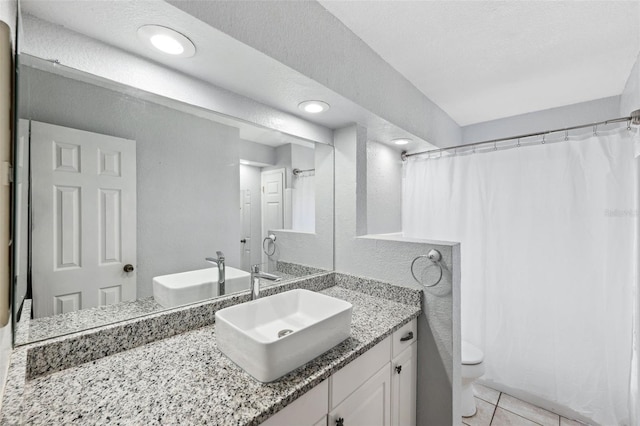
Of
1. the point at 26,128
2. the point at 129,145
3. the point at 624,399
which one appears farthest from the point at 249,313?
the point at 624,399

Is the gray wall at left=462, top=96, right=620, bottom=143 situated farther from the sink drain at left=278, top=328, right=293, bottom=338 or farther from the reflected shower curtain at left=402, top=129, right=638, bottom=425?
the sink drain at left=278, top=328, right=293, bottom=338

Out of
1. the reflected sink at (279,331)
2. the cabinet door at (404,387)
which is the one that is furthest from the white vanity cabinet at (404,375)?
the reflected sink at (279,331)

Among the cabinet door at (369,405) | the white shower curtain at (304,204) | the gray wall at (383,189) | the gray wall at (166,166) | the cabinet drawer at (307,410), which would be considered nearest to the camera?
the cabinet drawer at (307,410)

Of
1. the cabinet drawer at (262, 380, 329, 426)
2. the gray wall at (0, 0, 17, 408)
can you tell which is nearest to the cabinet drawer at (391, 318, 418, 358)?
the cabinet drawer at (262, 380, 329, 426)

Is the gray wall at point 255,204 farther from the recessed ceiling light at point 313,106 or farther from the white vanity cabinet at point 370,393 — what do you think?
the white vanity cabinet at point 370,393

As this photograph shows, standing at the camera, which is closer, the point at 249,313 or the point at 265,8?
the point at 265,8

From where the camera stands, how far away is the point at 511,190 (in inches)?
79.3

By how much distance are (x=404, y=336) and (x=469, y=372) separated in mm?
810

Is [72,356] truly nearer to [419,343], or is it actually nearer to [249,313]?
[249,313]

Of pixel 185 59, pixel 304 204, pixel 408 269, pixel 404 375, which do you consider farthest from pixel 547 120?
pixel 185 59

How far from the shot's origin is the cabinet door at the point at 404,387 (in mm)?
1385

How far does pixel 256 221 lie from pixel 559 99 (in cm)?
268

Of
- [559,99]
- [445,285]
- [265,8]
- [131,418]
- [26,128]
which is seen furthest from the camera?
[559,99]

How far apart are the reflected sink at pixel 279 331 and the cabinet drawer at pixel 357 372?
0.11 meters
